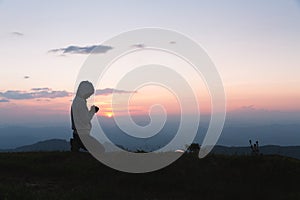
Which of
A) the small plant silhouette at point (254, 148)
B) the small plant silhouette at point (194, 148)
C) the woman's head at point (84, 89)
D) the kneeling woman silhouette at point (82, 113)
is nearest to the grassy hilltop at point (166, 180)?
the small plant silhouette at point (254, 148)

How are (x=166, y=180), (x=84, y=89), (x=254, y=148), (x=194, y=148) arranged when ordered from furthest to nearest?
(x=194, y=148) < (x=84, y=89) < (x=254, y=148) < (x=166, y=180)

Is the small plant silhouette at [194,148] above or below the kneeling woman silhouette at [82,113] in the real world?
below

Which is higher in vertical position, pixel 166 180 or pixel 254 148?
pixel 254 148

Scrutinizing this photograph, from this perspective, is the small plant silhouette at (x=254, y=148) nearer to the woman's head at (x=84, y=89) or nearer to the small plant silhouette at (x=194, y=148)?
the small plant silhouette at (x=194, y=148)

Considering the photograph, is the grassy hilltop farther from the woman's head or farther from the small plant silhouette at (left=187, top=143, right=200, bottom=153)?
the woman's head

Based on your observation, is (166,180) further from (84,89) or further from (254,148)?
(84,89)

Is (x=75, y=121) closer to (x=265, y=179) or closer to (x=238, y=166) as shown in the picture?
(x=238, y=166)

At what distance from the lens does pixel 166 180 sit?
1417 cm

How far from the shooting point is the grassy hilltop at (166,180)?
12773mm

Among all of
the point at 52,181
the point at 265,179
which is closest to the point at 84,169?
the point at 52,181

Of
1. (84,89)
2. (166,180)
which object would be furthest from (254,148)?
(84,89)

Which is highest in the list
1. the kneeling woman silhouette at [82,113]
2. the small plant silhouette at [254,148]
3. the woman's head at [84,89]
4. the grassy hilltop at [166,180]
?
the woman's head at [84,89]

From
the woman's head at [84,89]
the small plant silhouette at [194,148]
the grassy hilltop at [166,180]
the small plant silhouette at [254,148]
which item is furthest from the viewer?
the small plant silhouette at [194,148]

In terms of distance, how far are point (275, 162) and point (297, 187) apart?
1.45 m
